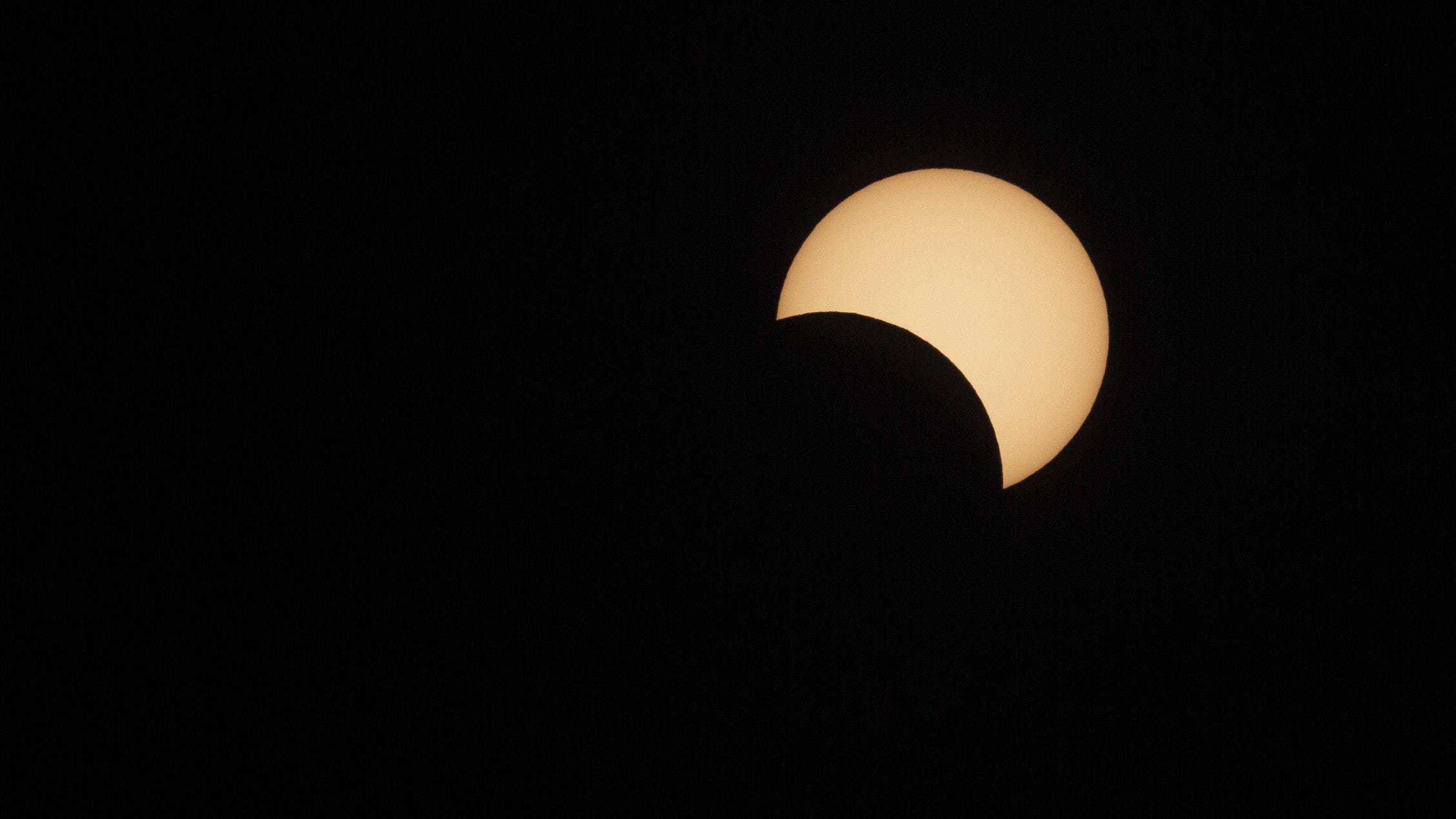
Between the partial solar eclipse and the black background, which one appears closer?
the partial solar eclipse

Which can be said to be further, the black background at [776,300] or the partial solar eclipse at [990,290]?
the black background at [776,300]

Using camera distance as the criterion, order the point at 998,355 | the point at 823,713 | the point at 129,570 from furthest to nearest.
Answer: the point at 129,570 < the point at 998,355 < the point at 823,713

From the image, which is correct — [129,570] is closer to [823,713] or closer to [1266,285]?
[823,713]

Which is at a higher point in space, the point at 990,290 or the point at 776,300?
the point at 776,300

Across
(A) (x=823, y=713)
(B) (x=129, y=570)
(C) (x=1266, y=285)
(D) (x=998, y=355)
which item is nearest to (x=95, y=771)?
(B) (x=129, y=570)
